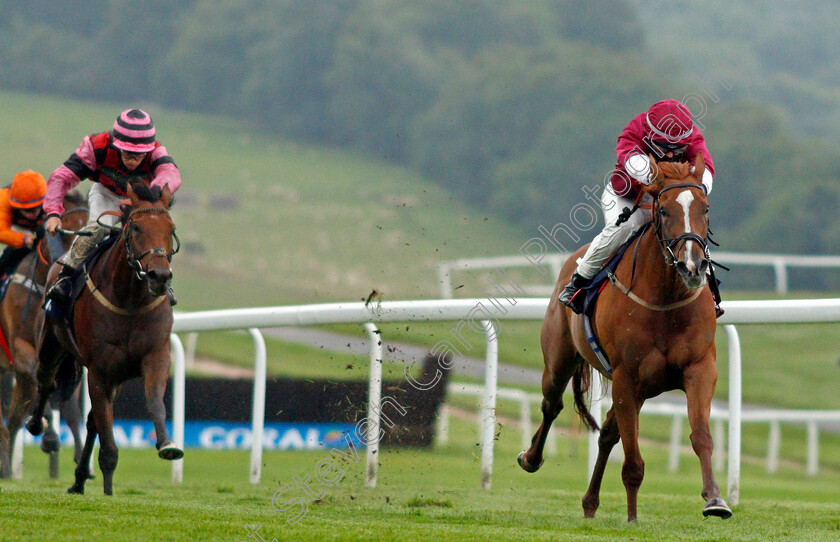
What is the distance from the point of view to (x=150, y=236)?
19.1ft

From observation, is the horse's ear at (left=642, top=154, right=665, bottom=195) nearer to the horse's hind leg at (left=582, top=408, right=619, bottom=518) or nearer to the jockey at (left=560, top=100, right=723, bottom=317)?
the jockey at (left=560, top=100, right=723, bottom=317)

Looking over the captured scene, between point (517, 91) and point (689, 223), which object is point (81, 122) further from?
point (689, 223)

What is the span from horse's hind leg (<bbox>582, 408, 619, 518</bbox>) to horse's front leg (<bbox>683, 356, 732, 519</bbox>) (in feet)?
2.91

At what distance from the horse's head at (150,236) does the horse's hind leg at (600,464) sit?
2259 millimetres

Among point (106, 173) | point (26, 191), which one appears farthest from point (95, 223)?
point (26, 191)

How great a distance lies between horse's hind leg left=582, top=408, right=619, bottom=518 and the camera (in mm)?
5750

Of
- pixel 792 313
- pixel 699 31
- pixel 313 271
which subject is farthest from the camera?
pixel 699 31

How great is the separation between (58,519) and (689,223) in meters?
2.76

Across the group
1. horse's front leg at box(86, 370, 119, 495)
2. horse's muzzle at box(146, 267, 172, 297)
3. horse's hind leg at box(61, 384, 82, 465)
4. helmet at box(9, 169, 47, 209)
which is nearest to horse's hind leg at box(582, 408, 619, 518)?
horse's muzzle at box(146, 267, 172, 297)

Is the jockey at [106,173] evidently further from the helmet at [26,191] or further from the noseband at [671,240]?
the noseband at [671,240]

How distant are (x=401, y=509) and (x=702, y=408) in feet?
5.34

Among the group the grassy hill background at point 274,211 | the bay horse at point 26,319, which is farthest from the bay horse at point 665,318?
the grassy hill background at point 274,211

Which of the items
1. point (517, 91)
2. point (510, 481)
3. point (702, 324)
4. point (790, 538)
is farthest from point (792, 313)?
point (517, 91)

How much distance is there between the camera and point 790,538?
4.66m
